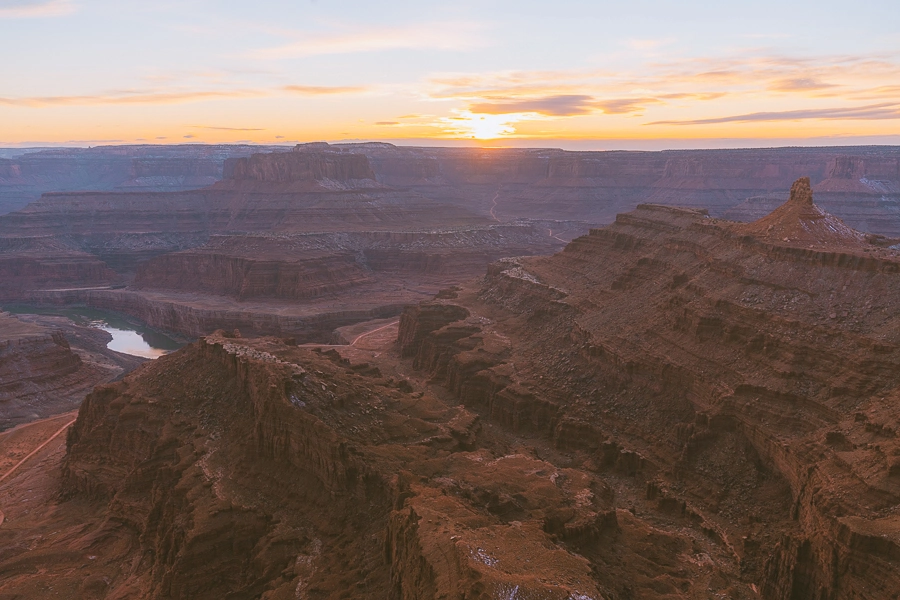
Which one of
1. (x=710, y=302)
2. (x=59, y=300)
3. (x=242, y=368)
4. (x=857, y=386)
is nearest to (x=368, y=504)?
(x=242, y=368)

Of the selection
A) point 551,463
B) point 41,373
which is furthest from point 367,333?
point 551,463

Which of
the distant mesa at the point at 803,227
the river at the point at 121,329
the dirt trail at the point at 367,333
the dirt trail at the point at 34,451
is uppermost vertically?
the distant mesa at the point at 803,227

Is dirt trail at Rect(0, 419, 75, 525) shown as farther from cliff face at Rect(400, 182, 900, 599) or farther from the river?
the river

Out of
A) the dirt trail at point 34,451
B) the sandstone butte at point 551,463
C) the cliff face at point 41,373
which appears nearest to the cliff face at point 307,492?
the sandstone butte at point 551,463

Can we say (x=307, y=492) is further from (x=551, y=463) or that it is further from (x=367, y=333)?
(x=367, y=333)

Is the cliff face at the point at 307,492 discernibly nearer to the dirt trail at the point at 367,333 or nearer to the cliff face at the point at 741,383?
the cliff face at the point at 741,383

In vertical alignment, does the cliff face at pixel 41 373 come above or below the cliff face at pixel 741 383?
below

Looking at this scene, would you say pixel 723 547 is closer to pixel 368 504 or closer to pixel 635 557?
pixel 635 557
